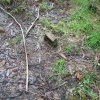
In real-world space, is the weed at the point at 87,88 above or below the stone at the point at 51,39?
below

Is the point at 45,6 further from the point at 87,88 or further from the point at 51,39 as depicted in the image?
the point at 87,88

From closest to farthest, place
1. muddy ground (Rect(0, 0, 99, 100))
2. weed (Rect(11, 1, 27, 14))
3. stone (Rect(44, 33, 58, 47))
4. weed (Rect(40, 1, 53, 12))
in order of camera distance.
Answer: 1. muddy ground (Rect(0, 0, 99, 100))
2. stone (Rect(44, 33, 58, 47))
3. weed (Rect(11, 1, 27, 14))
4. weed (Rect(40, 1, 53, 12))

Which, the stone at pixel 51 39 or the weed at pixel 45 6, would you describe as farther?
the weed at pixel 45 6

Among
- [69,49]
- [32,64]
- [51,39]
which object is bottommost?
[32,64]

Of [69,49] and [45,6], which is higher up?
[45,6]

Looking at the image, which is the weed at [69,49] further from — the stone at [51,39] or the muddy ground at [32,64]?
the stone at [51,39]

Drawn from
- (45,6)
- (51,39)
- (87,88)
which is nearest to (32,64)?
(51,39)

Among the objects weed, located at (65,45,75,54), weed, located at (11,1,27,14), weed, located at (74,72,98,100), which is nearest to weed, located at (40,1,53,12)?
weed, located at (11,1,27,14)

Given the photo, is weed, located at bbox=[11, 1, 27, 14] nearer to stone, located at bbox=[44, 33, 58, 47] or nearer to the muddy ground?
the muddy ground

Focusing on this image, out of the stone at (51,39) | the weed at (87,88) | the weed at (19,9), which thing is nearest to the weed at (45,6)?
the weed at (19,9)

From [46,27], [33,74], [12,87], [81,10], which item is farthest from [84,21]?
[12,87]

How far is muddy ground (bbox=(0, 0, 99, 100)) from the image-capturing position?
351 centimetres

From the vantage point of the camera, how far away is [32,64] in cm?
393

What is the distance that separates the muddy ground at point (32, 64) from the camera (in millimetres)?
3510
